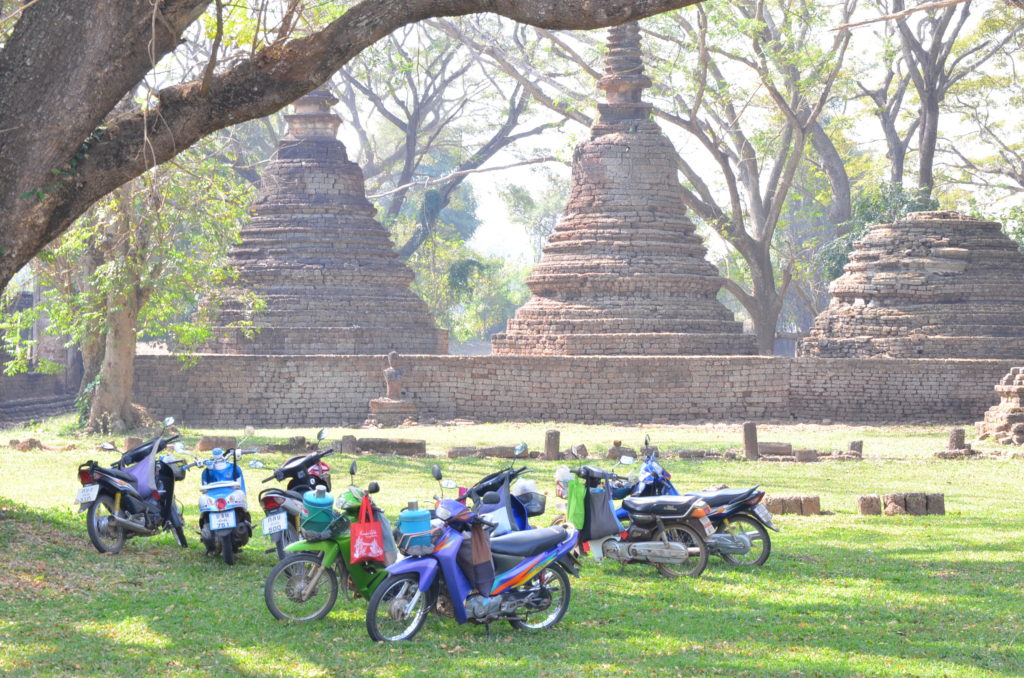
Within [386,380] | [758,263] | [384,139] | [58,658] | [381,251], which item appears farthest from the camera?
[384,139]

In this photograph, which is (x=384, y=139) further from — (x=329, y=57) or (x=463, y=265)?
(x=329, y=57)

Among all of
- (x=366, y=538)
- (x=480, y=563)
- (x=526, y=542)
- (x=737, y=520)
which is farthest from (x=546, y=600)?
(x=737, y=520)

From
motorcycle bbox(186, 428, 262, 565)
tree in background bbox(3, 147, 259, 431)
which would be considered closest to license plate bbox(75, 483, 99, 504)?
motorcycle bbox(186, 428, 262, 565)

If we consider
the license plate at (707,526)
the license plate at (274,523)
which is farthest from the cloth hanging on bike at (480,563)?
the license plate at (707,526)

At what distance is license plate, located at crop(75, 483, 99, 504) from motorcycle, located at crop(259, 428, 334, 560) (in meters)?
1.18

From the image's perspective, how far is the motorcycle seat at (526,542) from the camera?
21.6ft

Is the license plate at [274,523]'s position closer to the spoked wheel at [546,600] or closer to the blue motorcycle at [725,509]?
the spoked wheel at [546,600]

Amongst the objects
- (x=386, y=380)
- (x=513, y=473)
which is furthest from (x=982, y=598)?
(x=386, y=380)

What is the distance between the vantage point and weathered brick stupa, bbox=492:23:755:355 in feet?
83.9

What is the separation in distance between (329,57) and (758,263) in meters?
24.8

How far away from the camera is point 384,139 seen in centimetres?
6291

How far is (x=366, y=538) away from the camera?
6574 mm

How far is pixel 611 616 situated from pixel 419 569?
126 centimetres

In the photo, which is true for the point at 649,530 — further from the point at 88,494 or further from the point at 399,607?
the point at 88,494
